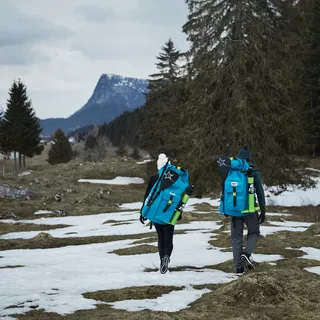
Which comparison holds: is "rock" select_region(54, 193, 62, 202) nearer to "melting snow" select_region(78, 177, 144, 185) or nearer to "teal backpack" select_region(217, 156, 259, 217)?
"melting snow" select_region(78, 177, 144, 185)

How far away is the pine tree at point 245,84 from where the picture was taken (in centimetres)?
1900

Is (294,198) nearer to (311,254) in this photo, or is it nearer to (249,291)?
(311,254)

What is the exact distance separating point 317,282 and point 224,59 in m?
15.5

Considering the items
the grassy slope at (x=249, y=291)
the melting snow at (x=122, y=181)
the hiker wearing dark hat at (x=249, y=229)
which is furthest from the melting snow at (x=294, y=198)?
the melting snow at (x=122, y=181)

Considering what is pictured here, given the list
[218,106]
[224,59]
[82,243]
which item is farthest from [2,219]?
[224,59]

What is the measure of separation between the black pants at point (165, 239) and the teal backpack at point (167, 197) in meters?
0.18

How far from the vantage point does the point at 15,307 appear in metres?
5.19

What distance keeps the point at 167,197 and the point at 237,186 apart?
3.96 ft

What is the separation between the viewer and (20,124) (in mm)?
60594

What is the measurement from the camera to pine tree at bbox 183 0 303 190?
19.0 metres

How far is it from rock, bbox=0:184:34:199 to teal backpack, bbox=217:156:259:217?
21.9 m

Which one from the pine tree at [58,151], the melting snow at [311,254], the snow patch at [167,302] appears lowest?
the melting snow at [311,254]

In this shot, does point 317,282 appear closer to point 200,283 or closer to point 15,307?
point 200,283

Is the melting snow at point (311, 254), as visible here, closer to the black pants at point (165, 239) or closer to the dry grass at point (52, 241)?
the black pants at point (165, 239)
